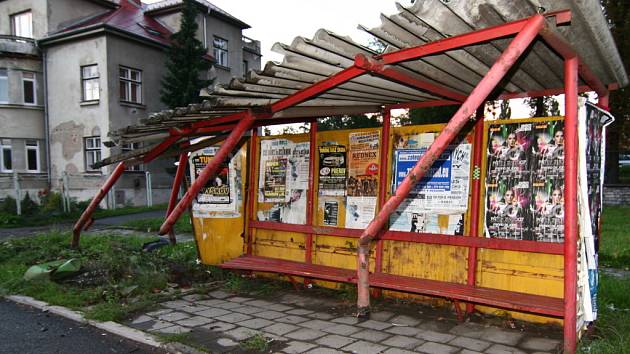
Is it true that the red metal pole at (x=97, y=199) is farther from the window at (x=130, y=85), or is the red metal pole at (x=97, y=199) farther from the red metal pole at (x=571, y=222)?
the window at (x=130, y=85)

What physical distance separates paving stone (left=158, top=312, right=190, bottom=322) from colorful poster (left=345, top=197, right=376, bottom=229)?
2230 mm

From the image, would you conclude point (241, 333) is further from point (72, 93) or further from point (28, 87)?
point (28, 87)

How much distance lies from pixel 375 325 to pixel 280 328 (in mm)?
961

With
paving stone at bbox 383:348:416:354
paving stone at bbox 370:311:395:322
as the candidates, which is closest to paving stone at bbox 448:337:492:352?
paving stone at bbox 383:348:416:354

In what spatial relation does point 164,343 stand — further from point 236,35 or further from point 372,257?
point 236,35

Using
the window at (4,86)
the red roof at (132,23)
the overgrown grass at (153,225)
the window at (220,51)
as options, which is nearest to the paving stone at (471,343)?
the overgrown grass at (153,225)

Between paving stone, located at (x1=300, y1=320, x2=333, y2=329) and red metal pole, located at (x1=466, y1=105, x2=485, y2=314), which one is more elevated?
red metal pole, located at (x1=466, y1=105, x2=485, y2=314)

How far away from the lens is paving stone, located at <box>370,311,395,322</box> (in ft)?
16.6

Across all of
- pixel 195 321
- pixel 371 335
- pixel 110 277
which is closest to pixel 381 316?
pixel 371 335

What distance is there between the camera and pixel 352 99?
5.84m

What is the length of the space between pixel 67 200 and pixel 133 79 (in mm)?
7148

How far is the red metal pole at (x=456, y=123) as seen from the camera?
136 inches

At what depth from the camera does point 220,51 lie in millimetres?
27719

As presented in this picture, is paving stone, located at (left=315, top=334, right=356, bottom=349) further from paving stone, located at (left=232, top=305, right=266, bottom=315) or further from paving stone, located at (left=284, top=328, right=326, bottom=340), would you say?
paving stone, located at (left=232, top=305, right=266, bottom=315)
